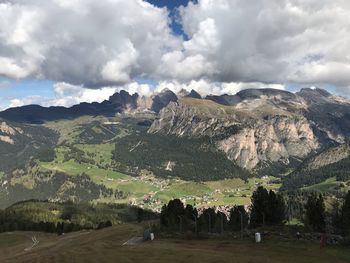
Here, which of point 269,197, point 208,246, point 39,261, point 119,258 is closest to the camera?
point 119,258

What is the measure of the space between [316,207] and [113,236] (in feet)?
211

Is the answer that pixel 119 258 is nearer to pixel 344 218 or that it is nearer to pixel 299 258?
pixel 299 258

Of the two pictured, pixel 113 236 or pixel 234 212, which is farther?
pixel 234 212

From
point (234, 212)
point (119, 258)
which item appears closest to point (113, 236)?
point (234, 212)

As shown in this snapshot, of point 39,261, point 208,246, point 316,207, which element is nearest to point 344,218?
point 316,207

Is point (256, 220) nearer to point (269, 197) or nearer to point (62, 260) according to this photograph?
point (269, 197)

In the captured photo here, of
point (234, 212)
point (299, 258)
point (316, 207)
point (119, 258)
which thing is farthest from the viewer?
point (234, 212)

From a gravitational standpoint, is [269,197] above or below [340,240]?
above

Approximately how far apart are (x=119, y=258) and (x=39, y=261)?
16.5 m

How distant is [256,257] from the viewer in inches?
2689

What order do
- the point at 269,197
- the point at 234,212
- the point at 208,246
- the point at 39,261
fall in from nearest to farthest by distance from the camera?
the point at 39,261
the point at 208,246
the point at 269,197
the point at 234,212

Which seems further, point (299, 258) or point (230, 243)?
point (230, 243)

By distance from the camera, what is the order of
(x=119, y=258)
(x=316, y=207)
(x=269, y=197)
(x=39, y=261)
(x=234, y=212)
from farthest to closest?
(x=234, y=212)
(x=269, y=197)
(x=316, y=207)
(x=39, y=261)
(x=119, y=258)

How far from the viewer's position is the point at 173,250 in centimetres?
8025
